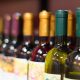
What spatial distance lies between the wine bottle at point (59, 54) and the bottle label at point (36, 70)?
0.03 meters

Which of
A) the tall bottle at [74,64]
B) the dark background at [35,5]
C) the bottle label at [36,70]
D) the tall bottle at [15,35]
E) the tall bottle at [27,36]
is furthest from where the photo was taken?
the dark background at [35,5]

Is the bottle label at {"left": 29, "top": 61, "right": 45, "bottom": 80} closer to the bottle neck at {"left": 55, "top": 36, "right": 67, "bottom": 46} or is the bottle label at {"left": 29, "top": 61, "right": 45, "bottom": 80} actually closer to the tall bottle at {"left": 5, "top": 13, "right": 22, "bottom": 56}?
the bottle neck at {"left": 55, "top": 36, "right": 67, "bottom": 46}

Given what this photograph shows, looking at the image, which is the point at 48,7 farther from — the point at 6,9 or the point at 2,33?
the point at 6,9

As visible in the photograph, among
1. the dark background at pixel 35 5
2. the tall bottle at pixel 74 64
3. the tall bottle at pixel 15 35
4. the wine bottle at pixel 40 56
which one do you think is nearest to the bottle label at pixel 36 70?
the wine bottle at pixel 40 56

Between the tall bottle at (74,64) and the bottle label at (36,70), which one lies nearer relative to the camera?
the tall bottle at (74,64)

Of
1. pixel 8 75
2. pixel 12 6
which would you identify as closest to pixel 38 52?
pixel 8 75

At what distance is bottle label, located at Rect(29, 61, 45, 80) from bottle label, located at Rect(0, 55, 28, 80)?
58 millimetres

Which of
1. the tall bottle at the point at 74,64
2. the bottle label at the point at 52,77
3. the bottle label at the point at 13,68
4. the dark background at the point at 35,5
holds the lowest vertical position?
the bottle label at the point at 13,68

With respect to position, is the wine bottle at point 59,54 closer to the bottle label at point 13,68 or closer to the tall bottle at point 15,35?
the bottle label at point 13,68

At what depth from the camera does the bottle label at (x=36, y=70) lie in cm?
82

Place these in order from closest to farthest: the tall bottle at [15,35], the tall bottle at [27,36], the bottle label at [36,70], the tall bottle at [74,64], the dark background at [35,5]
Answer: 1. the tall bottle at [74,64]
2. the bottle label at [36,70]
3. the tall bottle at [27,36]
4. the tall bottle at [15,35]
5. the dark background at [35,5]

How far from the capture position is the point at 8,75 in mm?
995

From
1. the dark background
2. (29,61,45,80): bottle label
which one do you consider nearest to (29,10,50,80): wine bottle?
(29,61,45,80): bottle label

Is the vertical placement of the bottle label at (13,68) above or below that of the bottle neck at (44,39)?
below
